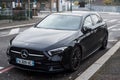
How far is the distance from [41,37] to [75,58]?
39.3 inches

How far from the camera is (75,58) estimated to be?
7156 mm

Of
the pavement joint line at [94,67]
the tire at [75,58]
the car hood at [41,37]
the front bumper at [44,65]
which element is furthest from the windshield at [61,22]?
the front bumper at [44,65]

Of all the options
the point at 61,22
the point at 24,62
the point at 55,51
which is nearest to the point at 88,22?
the point at 61,22

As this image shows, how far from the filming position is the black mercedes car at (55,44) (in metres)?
6.43

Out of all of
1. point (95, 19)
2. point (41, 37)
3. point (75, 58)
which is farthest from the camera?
point (95, 19)

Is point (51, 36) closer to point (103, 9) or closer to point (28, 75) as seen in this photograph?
point (28, 75)

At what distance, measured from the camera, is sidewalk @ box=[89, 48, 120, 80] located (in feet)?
21.9

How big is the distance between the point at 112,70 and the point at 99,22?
2832 mm

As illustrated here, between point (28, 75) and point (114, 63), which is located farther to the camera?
point (114, 63)

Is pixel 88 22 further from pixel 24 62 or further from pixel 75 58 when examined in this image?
pixel 24 62

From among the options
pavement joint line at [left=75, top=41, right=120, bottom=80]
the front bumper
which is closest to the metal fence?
pavement joint line at [left=75, top=41, right=120, bottom=80]

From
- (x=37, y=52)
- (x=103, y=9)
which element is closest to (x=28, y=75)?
(x=37, y=52)

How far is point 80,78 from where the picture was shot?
21.7ft

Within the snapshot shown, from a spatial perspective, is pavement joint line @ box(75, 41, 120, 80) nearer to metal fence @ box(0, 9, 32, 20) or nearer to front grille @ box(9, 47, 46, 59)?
front grille @ box(9, 47, 46, 59)
